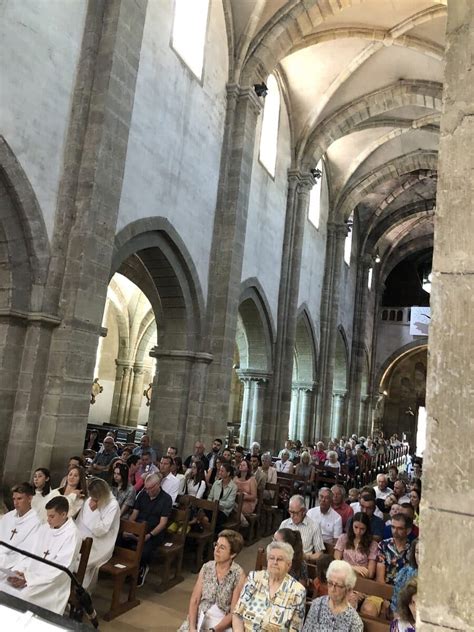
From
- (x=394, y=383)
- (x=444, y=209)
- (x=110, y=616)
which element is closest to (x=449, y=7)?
(x=444, y=209)

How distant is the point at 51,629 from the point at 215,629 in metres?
1.95

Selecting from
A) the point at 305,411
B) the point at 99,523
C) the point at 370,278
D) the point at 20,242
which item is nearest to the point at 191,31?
the point at 20,242

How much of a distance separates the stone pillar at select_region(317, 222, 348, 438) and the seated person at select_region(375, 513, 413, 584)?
1619 cm

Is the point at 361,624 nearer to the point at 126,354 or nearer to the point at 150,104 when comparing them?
the point at 150,104

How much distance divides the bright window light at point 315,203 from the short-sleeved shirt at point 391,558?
16565 mm

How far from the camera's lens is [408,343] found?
105ft

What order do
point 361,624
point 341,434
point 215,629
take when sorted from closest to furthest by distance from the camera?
point 361,624
point 215,629
point 341,434

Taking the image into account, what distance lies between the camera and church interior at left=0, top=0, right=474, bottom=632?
2.19m

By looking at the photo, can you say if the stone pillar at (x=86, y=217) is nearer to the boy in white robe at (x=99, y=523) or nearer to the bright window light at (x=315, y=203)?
the boy in white robe at (x=99, y=523)

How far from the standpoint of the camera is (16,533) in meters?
4.77

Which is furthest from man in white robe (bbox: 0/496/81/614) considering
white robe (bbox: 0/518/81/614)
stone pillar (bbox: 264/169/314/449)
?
stone pillar (bbox: 264/169/314/449)

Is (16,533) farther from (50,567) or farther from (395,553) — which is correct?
(395,553)

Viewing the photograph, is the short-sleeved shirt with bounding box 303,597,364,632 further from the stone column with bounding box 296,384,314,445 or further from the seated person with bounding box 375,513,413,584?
the stone column with bounding box 296,384,314,445

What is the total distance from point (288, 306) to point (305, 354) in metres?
4.03
